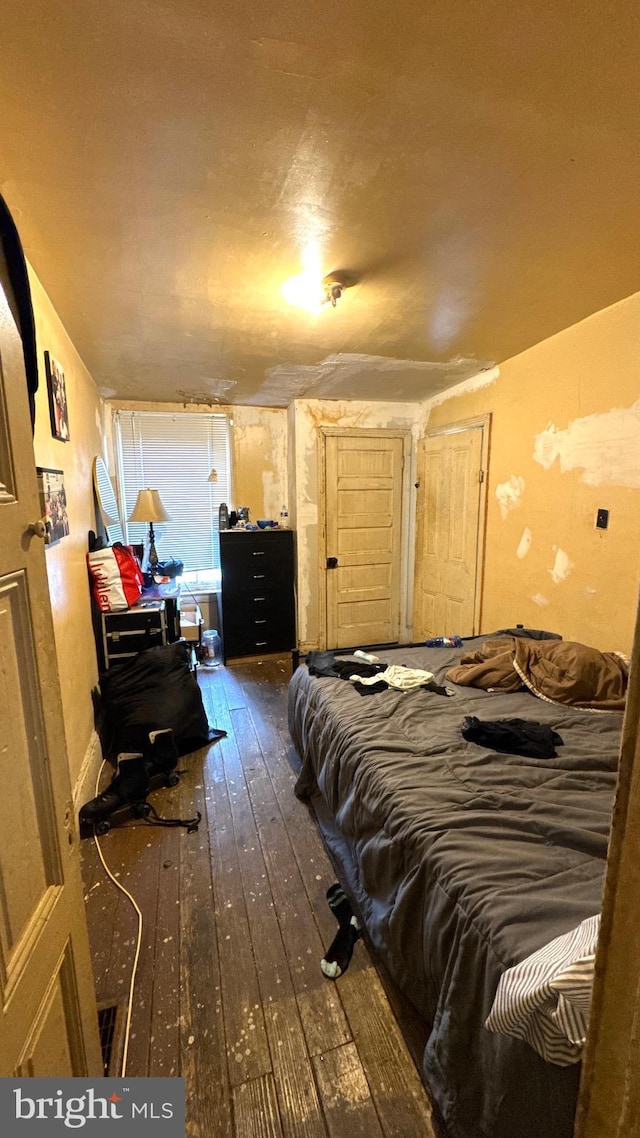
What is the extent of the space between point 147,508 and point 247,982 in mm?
3337

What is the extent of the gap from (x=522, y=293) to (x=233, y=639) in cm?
337

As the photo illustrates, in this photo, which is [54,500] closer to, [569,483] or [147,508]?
[147,508]

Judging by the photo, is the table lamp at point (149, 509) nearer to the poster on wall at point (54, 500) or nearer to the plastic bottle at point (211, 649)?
the plastic bottle at point (211, 649)

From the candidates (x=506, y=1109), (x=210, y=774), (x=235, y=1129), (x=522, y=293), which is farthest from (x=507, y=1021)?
(x=522, y=293)

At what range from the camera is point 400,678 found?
2170mm

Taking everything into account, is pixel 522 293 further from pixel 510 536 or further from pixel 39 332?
pixel 39 332

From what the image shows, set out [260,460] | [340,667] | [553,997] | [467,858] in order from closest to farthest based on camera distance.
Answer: [553,997] → [467,858] → [340,667] → [260,460]

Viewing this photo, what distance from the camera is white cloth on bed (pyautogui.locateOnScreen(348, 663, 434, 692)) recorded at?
2.11m

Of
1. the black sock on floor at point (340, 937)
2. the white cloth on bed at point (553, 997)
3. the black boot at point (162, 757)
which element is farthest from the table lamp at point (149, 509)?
the white cloth on bed at point (553, 997)

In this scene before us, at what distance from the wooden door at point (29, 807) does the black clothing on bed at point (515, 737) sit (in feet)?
4.42

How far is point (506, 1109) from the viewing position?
0.83 meters

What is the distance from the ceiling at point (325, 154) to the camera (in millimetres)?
933

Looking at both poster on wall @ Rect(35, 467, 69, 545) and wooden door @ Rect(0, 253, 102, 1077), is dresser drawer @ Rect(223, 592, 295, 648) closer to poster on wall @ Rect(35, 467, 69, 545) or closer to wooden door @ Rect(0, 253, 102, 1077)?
poster on wall @ Rect(35, 467, 69, 545)

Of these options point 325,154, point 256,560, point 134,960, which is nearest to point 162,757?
point 134,960
